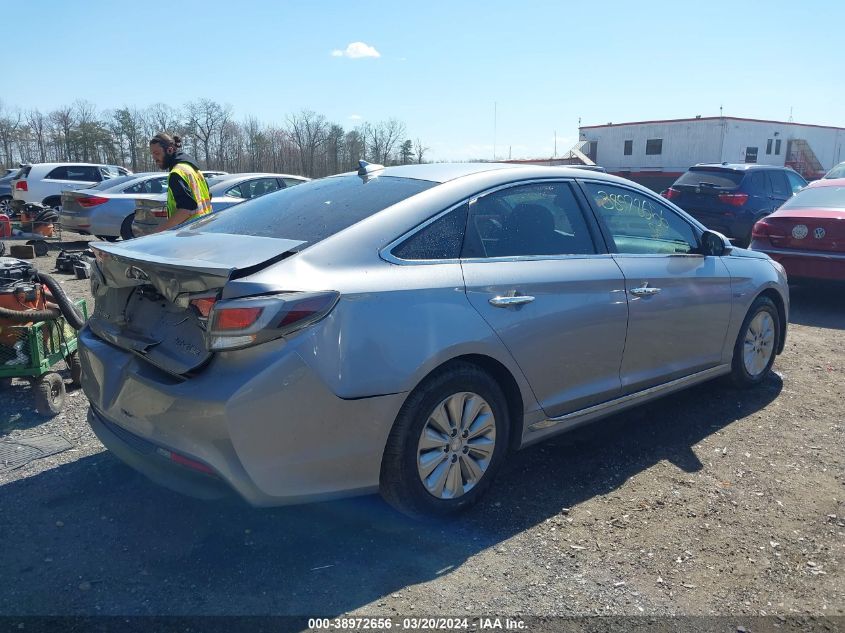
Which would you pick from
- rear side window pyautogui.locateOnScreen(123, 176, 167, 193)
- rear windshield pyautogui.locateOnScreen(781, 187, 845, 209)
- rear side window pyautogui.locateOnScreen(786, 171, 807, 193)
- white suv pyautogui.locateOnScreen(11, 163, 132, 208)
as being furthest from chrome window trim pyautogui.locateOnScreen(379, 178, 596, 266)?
white suv pyautogui.locateOnScreen(11, 163, 132, 208)

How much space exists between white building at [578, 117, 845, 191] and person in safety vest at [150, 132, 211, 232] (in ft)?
84.8

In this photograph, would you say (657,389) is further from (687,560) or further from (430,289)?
(430,289)

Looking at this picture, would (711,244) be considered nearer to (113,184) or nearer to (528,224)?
(528,224)

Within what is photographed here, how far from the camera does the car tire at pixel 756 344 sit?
200 inches

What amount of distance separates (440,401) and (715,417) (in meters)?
2.63

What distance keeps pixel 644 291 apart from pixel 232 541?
262 centimetres

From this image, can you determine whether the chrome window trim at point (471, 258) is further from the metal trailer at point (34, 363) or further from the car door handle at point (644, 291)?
the metal trailer at point (34, 363)

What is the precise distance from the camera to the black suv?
12.2 m

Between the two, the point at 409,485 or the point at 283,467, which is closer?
the point at 283,467

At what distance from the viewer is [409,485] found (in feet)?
10.0

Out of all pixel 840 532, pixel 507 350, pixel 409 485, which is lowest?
pixel 840 532

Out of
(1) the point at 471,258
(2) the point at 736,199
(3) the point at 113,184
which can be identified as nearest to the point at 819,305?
(2) the point at 736,199

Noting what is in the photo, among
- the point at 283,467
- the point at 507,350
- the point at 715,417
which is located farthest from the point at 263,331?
the point at 715,417

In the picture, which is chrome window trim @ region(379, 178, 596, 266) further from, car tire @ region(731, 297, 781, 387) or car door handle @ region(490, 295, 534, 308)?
car tire @ region(731, 297, 781, 387)
